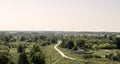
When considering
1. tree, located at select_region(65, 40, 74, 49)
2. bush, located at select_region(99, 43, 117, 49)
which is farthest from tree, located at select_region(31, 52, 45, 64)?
bush, located at select_region(99, 43, 117, 49)

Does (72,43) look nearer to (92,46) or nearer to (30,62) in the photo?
(92,46)

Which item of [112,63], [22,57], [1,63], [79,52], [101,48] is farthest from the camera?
[101,48]

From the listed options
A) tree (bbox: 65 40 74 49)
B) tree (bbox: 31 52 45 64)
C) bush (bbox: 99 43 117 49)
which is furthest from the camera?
tree (bbox: 65 40 74 49)

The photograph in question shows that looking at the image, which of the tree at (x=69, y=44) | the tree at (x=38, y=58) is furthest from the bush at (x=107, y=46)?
the tree at (x=38, y=58)

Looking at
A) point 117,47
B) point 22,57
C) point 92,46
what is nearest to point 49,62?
point 22,57

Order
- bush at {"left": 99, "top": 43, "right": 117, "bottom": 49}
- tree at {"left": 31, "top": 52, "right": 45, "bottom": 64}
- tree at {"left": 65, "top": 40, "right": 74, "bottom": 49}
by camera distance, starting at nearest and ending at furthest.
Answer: tree at {"left": 31, "top": 52, "right": 45, "bottom": 64} < bush at {"left": 99, "top": 43, "right": 117, "bottom": 49} < tree at {"left": 65, "top": 40, "right": 74, "bottom": 49}

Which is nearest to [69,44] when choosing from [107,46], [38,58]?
[107,46]

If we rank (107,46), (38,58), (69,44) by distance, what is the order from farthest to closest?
1. (69,44)
2. (107,46)
3. (38,58)

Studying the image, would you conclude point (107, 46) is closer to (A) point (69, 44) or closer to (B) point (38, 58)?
(A) point (69, 44)

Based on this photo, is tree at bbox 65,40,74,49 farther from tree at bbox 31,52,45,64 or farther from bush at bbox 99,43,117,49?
tree at bbox 31,52,45,64

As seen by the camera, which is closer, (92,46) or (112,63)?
(112,63)

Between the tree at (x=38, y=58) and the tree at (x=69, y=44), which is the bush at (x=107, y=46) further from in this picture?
the tree at (x=38, y=58)
